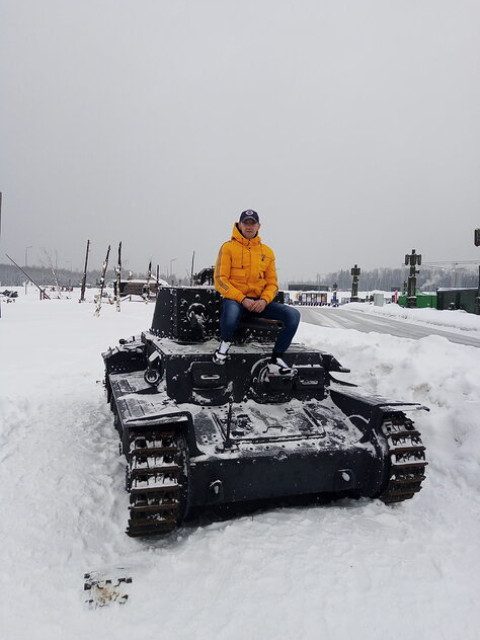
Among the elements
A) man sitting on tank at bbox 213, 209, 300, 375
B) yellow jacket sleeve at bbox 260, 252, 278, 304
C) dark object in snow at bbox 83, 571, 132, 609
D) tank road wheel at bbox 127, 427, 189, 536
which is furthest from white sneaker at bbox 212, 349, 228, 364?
dark object in snow at bbox 83, 571, 132, 609

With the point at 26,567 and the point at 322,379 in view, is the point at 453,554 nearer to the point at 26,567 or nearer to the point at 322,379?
the point at 322,379

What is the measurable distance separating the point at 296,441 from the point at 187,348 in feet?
Result: 4.98

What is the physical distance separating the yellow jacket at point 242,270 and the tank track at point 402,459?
69.6 inches

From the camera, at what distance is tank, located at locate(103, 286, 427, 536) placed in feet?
11.5

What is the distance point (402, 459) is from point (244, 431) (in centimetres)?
142

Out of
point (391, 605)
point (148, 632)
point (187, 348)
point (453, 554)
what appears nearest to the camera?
point (148, 632)

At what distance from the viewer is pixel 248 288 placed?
486cm

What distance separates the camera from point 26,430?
19.7 feet

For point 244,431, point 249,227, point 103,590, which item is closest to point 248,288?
point 249,227

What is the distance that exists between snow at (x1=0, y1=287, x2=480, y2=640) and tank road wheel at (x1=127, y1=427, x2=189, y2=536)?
0.27 meters

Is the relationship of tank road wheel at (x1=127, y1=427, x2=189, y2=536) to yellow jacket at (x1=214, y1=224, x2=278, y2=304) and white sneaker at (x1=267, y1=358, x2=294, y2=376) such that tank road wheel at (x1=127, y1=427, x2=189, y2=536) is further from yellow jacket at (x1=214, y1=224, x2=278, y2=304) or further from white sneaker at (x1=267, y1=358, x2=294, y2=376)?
yellow jacket at (x1=214, y1=224, x2=278, y2=304)

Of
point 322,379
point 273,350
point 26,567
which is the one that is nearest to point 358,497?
point 322,379

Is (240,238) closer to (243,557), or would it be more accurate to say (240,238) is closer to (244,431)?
(244,431)

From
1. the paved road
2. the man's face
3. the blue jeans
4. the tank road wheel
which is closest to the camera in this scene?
the tank road wheel
